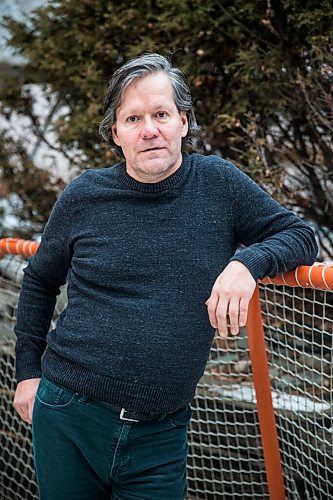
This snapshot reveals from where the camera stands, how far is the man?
1993 millimetres

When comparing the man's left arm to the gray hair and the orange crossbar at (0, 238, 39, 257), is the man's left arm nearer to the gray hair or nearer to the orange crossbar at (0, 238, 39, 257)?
the gray hair

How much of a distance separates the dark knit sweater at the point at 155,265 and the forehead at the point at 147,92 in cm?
21

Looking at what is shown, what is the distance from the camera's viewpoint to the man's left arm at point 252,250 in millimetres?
1868

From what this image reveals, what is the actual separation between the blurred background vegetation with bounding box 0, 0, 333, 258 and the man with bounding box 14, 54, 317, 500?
1.09m

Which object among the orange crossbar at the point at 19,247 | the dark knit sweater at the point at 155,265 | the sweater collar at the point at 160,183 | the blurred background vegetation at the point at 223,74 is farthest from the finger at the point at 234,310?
the blurred background vegetation at the point at 223,74

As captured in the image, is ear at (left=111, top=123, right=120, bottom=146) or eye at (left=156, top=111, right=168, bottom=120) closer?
eye at (left=156, top=111, right=168, bottom=120)

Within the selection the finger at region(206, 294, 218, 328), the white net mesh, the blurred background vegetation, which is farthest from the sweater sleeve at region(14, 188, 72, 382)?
the blurred background vegetation

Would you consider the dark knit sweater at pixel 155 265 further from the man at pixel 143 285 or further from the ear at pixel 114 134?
the ear at pixel 114 134

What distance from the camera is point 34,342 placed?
235 centimetres

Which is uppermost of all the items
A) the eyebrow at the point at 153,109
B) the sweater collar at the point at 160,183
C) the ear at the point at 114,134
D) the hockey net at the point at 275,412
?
the eyebrow at the point at 153,109

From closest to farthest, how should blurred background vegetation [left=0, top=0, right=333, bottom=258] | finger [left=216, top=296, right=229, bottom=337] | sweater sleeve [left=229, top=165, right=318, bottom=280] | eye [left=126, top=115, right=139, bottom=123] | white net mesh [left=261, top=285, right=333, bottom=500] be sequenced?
finger [left=216, top=296, right=229, bottom=337] < sweater sleeve [left=229, top=165, right=318, bottom=280] < eye [left=126, top=115, right=139, bottom=123] < white net mesh [left=261, top=285, right=333, bottom=500] < blurred background vegetation [left=0, top=0, right=333, bottom=258]

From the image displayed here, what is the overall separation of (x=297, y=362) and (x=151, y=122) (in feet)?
4.21

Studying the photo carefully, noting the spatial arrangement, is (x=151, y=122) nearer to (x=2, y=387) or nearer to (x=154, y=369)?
(x=154, y=369)

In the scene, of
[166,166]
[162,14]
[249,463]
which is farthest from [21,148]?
[166,166]
